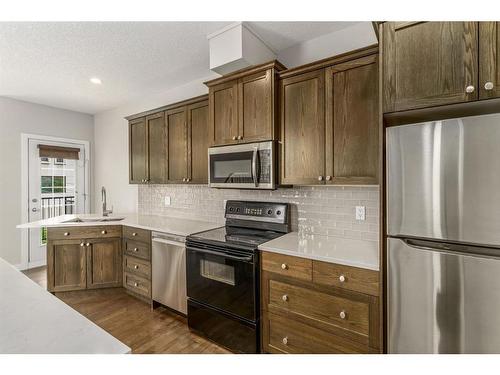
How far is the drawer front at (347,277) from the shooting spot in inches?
56.8

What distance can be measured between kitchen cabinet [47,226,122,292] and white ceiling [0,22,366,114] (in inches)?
73.1

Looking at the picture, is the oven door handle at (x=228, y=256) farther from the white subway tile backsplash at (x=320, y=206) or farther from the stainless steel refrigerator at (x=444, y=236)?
the stainless steel refrigerator at (x=444, y=236)

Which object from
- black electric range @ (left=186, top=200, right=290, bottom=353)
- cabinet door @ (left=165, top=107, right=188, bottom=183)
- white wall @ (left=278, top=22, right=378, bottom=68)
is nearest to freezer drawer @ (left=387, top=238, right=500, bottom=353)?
black electric range @ (left=186, top=200, right=290, bottom=353)

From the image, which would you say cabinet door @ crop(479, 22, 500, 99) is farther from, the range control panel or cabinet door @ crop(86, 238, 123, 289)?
cabinet door @ crop(86, 238, 123, 289)

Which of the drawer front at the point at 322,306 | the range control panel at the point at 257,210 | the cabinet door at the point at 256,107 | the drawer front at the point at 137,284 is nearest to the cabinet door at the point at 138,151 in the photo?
the drawer front at the point at 137,284

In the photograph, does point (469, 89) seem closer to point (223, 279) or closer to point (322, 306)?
point (322, 306)

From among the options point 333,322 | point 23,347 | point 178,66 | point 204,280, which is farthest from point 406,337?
point 178,66

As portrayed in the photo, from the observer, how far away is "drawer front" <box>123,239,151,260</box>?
8.86 feet

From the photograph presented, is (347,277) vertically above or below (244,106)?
below

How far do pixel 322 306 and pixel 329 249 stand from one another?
14.7 inches

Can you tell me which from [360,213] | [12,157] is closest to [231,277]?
[360,213]

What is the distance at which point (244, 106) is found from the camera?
7.15 feet

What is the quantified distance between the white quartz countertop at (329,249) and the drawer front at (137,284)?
5.32 ft

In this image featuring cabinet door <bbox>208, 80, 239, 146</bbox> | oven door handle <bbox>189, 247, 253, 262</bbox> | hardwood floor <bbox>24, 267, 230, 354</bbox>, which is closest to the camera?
oven door handle <bbox>189, 247, 253, 262</bbox>
